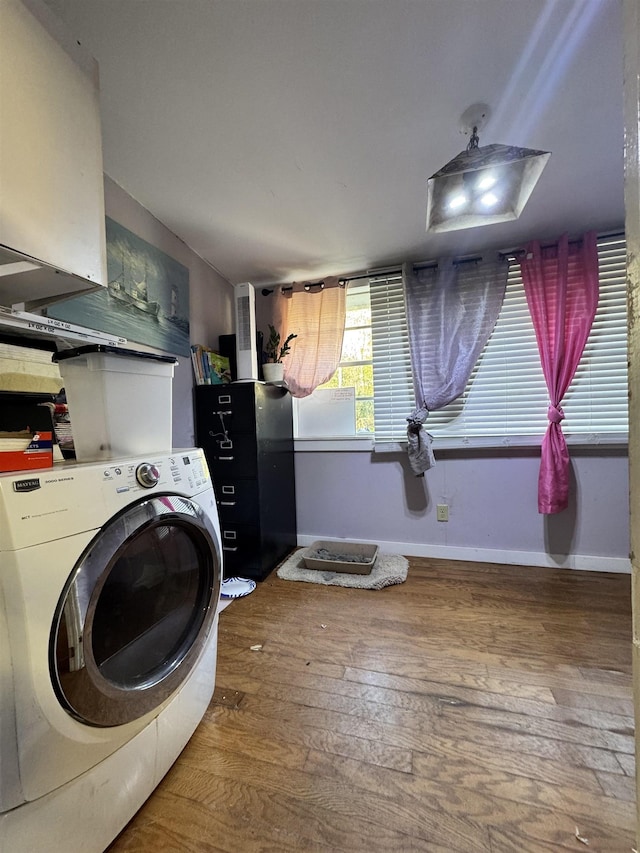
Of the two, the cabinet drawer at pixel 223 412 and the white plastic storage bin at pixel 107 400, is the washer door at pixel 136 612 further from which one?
the cabinet drawer at pixel 223 412

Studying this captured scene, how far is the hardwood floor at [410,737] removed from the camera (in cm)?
77

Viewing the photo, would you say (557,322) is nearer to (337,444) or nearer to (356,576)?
(337,444)

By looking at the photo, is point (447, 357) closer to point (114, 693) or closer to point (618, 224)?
point (618, 224)

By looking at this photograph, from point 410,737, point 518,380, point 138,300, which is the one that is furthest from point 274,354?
point 410,737

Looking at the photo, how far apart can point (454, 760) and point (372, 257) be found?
7.96 feet

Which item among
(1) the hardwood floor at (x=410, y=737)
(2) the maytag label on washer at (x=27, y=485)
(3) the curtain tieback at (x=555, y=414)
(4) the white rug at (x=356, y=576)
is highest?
(3) the curtain tieback at (x=555, y=414)

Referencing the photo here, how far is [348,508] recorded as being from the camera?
2443 millimetres

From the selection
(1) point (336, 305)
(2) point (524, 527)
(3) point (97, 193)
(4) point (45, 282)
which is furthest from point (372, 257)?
(2) point (524, 527)

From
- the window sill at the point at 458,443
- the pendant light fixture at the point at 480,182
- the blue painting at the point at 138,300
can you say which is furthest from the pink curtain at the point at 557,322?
the blue painting at the point at 138,300

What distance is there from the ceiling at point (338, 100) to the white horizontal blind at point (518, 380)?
49 cm

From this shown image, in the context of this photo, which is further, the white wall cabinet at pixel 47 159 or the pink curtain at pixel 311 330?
the pink curtain at pixel 311 330

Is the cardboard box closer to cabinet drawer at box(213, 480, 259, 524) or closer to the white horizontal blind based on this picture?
cabinet drawer at box(213, 480, 259, 524)

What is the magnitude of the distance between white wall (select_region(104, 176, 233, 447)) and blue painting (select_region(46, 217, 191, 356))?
0.19ft

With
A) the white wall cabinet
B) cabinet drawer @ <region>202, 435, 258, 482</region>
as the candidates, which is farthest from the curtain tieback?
the white wall cabinet
